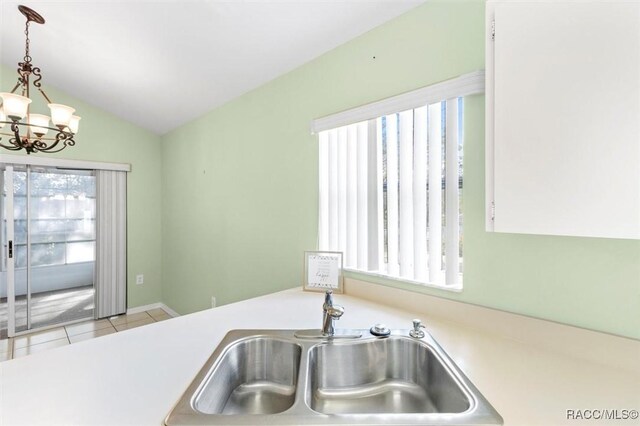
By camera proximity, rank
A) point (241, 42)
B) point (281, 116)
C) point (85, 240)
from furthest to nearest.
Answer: point (85, 240) < point (281, 116) < point (241, 42)

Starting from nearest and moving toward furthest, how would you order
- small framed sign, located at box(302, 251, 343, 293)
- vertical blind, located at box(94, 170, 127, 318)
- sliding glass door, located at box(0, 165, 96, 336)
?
small framed sign, located at box(302, 251, 343, 293) < sliding glass door, located at box(0, 165, 96, 336) < vertical blind, located at box(94, 170, 127, 318)

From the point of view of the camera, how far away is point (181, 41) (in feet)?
6.63

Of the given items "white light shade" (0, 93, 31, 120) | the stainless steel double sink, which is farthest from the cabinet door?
"white light shade" (0, 93, 31, 120)

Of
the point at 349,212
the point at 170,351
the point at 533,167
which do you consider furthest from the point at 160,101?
the point at 533,167

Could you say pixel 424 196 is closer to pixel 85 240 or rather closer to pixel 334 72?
pixel 334 72

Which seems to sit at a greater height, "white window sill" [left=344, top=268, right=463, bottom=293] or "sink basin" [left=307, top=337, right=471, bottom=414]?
"white window sill" [left=344, top=268, right=463, bottom=293]

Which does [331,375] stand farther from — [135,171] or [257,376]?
[135,171]

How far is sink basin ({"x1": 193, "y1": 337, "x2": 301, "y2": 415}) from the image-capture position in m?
0.97

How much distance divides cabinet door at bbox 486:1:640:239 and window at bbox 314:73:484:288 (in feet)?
1.08

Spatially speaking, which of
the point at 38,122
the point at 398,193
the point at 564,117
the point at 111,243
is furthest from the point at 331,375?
the point at 111,243

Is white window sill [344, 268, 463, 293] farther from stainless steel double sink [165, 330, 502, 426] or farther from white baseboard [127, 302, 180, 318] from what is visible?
white baseboard [127, 302, 180, 318]

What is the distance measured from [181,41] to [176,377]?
2.10 m

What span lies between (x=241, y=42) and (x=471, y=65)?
1.41 meters

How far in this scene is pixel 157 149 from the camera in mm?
4164
